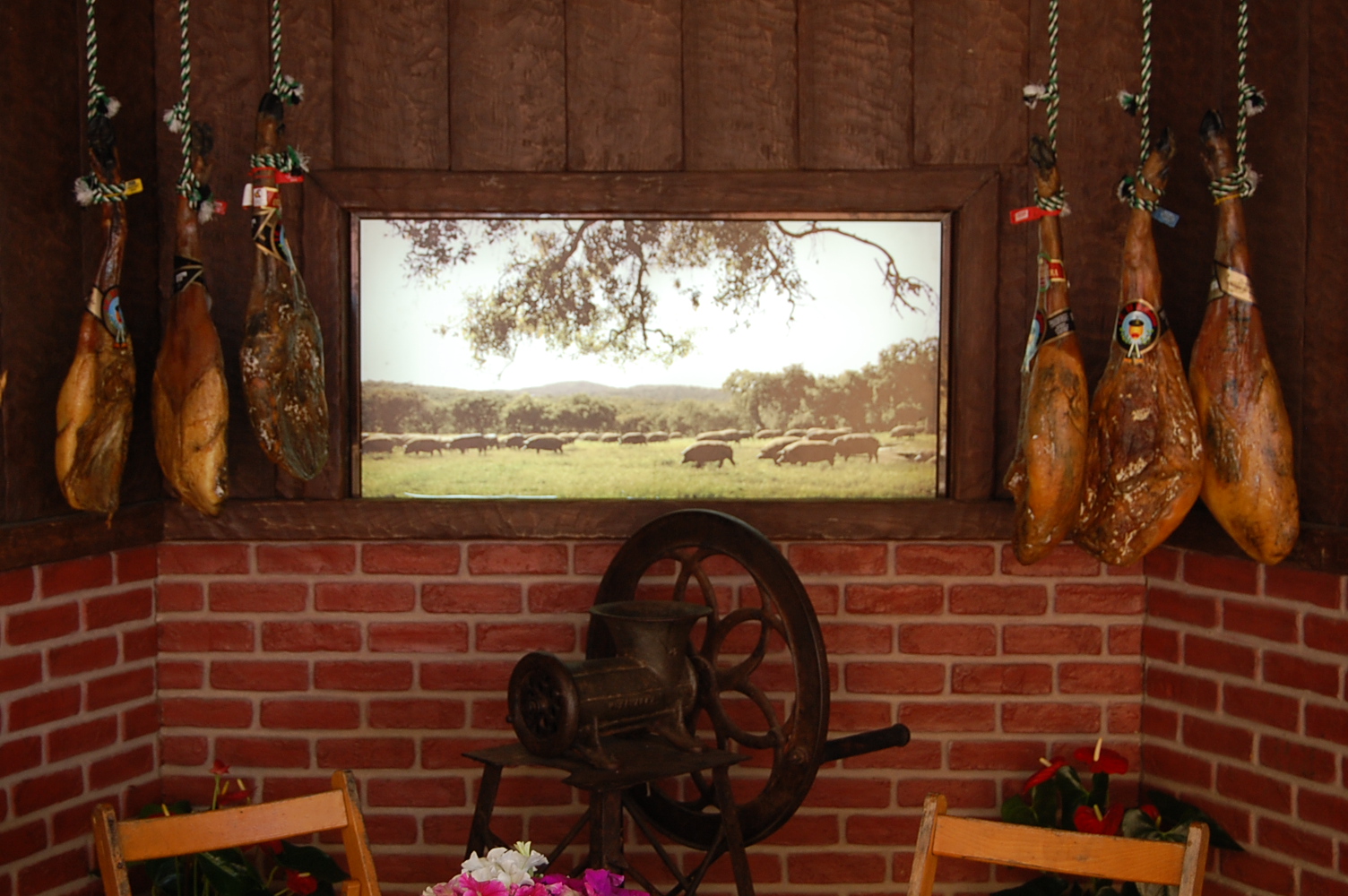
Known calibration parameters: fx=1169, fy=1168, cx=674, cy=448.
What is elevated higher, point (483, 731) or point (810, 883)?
point (483, 731)

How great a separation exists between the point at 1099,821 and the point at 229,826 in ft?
5.20

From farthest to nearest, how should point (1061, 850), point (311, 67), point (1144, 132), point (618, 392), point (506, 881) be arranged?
point (618, 392) < point (311, 67) < point (1144, 132) < point (1061, 850) < point (506, 881)

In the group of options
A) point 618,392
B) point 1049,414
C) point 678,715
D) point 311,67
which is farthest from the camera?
point 618,392

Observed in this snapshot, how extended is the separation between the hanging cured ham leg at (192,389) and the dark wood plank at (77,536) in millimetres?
184

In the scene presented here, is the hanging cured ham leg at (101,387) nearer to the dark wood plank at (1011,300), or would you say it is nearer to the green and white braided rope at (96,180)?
the green and white braided rope at (96,180)

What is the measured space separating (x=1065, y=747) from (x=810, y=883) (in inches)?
24.8

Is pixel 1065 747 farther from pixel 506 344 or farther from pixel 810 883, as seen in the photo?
pixel 506 344

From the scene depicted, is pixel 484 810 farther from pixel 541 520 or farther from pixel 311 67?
pixel 311 67

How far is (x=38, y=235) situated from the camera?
2.19 metres

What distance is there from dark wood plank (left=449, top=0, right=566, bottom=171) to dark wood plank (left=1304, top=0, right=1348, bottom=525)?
146 cm

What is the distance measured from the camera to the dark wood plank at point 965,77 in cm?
248

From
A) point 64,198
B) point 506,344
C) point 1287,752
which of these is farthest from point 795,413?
point 64,198

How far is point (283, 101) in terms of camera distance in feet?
7.93

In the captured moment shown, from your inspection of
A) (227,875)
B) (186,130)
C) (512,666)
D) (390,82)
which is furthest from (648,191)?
(227,875)
